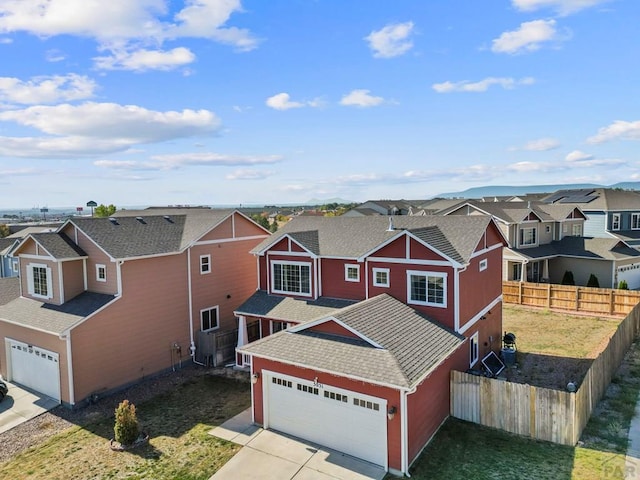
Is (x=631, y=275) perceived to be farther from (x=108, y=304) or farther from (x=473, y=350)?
(x=108, y=304)

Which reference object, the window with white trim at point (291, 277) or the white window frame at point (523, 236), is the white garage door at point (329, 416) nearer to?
the window with white trim at point (291, 277)

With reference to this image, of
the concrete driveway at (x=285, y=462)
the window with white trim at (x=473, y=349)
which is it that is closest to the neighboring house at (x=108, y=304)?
the concrete driveway at (x=285, y=462)

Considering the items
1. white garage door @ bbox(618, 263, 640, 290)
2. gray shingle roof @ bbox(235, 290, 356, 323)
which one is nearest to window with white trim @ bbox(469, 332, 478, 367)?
gray shingle roof @ bbox(235, 290, 356, 323)

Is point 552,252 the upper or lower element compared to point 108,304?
lower

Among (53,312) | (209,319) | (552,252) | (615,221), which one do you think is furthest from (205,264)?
(615,221)

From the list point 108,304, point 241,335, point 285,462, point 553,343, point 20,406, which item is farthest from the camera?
point 553,343

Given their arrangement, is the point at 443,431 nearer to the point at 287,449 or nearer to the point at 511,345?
the point at 287,449
